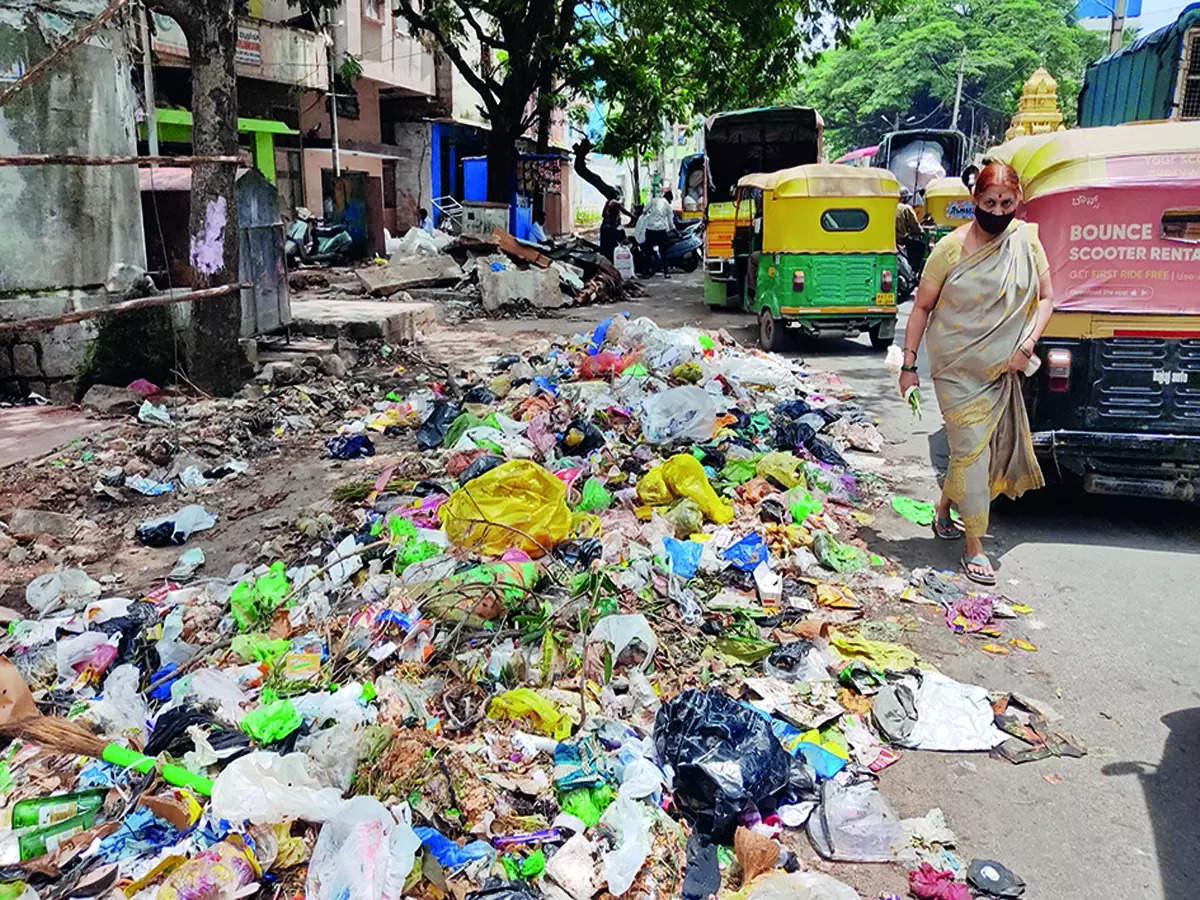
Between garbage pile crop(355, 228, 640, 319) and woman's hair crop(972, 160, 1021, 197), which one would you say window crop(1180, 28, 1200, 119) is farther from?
garbage pile crop(355, 228, 640, 319)

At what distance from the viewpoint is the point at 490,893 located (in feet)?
8.03

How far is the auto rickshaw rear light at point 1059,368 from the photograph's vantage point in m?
5.09

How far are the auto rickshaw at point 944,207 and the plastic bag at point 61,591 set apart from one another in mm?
14472

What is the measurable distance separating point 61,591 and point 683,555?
3.08 meters

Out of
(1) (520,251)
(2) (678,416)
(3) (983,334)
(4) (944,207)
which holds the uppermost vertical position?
(4) (944,207)

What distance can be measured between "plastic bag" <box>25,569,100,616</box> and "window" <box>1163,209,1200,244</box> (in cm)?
571

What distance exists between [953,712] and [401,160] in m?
25.9

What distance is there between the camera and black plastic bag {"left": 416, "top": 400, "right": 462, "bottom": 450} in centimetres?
716

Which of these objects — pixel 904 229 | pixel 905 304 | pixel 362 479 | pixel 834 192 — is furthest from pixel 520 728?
pixel 905 304

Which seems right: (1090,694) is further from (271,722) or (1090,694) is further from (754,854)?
(271,722)

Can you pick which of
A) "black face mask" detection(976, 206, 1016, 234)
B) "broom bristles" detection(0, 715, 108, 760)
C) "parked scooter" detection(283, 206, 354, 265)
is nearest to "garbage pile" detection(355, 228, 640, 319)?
"parked scooter" detection(283, 206, 354, 265)

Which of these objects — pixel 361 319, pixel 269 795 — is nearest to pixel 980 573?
pixel 269 795

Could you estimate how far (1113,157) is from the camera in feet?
16.5

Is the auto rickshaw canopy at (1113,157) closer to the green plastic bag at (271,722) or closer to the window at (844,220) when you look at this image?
the green plastic bag at (271,722)
